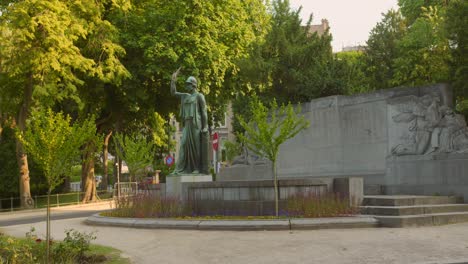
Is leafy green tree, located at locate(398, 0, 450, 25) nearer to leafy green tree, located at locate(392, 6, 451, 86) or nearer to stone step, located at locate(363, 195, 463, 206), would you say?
leafy green tree, located at locate(392, 6, 451, 86)

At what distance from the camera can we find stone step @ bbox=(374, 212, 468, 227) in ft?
41.9

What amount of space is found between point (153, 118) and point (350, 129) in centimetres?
1807

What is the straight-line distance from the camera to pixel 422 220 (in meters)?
13.1

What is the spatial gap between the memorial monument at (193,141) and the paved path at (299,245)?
364 cm

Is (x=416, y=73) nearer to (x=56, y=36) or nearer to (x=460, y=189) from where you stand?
(x=460, y=189)

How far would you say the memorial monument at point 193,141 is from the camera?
54.6 feet

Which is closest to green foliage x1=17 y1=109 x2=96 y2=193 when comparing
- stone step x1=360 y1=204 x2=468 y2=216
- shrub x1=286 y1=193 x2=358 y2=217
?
shrub x1=286 y1=193 x2=358 y2=217

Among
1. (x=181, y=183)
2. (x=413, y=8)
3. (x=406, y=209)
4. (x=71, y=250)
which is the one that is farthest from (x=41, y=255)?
(x=413, y=8)

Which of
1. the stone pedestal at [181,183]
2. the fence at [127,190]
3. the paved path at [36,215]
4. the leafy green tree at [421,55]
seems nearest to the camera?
the stone pedestal at [181,183]

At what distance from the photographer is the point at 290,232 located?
12.1 metres

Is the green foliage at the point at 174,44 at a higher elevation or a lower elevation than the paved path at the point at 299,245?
higher

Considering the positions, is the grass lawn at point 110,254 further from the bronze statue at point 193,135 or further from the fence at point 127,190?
the fence at point 127,190

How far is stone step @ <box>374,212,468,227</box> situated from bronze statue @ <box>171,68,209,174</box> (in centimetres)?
624

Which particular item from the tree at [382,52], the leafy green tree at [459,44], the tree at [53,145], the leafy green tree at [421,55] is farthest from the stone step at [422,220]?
the tree at [382,52]
